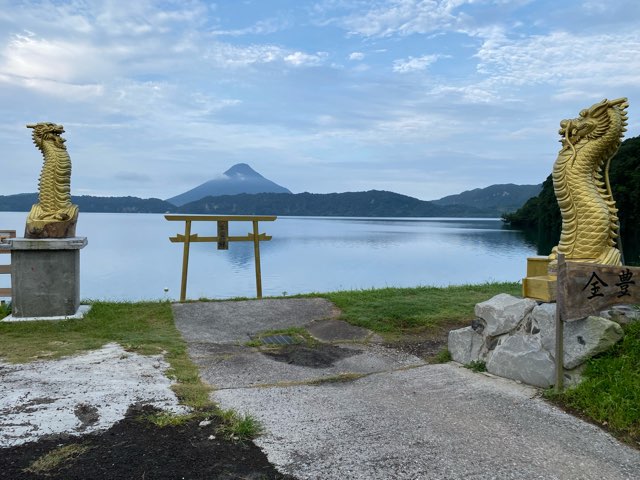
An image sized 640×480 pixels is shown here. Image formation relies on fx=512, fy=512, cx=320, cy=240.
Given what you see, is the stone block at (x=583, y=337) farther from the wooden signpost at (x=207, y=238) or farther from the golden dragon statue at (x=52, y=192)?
the golden dragon statue at (x=52, y=192)

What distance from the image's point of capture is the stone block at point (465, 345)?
19.3ft

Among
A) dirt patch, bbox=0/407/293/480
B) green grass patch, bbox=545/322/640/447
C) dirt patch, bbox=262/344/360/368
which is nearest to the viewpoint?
dirt patch, bbox=0/407/293/480

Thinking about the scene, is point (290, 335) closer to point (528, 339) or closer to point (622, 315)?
point (528, 339)

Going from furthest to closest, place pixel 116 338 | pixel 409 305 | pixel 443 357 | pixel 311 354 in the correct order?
1. pixel 409 305
2. pixel 116 338
3. pixel 311 354
4. pixel 443 357

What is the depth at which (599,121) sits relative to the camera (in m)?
5.54

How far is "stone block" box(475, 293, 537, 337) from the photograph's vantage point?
5.51 m

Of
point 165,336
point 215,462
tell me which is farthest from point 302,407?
point 165,336

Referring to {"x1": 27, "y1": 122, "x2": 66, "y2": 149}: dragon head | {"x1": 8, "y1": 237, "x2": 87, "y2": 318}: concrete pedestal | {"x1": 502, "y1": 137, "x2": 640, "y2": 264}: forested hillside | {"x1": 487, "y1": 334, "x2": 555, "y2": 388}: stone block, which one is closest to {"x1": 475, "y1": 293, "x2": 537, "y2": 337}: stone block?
{"x1": 487, "y1": 334, "x2": 555, "y2": 388}: stone block

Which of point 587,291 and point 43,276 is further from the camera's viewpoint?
point 43,276

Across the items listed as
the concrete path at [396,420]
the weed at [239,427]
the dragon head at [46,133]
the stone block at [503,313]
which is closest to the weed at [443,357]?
the concrete path at [396,420]

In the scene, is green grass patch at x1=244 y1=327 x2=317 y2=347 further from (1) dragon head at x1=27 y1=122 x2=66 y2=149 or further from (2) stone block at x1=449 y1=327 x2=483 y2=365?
(1) dragon head at x1=27 y1=122 x2=66 y2=149

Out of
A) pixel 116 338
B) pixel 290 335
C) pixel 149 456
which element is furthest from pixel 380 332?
pixel 149 456

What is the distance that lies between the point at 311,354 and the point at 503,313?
2.45m

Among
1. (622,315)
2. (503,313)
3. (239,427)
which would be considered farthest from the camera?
(503,313)
